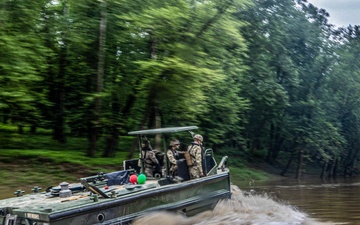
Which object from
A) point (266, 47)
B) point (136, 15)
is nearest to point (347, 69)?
point (266, 47)

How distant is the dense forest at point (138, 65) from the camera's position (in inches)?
786

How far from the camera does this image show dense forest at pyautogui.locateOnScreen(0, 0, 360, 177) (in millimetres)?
19969

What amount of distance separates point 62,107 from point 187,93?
8013 millimetres

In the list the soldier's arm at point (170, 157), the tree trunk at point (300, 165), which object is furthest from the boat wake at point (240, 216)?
the tree trunk at point (300, 165)

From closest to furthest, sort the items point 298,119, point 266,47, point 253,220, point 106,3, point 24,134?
point 253,220 < point 106,3 < point 24,134 < point 266,47 < point 298,119

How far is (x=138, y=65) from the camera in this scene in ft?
72.8

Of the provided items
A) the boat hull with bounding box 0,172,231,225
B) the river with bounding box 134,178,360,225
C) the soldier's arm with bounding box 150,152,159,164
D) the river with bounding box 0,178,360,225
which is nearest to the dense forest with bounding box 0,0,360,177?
the river with bounding box 0,178,360,225

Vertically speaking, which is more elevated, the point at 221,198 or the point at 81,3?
the point at 81,3

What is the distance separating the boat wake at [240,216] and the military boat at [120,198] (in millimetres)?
163

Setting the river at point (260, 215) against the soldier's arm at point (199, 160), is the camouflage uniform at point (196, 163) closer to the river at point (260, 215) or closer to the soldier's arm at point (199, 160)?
the soldier's arm at point (199, 160)

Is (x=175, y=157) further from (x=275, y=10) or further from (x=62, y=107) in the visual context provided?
(x=275, y=10)

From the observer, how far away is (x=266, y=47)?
107ft

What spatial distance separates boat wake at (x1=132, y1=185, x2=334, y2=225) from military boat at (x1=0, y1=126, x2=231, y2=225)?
16 cm

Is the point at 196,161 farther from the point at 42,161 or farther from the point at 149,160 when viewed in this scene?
the point at 42,161
